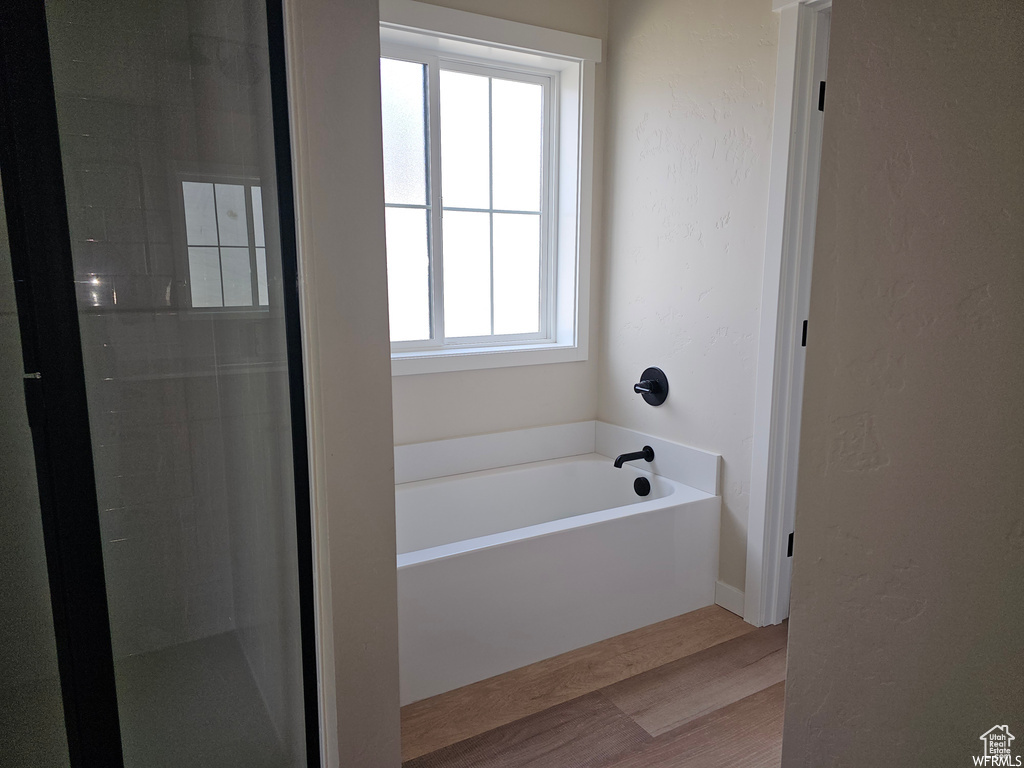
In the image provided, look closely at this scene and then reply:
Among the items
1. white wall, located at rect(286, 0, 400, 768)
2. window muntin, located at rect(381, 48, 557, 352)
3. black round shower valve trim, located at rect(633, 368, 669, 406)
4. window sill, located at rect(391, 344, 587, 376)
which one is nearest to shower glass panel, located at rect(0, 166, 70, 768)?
white wall, located at rect(286, 0, 400, 768)

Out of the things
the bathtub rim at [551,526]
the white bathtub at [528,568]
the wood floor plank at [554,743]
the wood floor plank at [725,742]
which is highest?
the bathtub rim at [551,526]

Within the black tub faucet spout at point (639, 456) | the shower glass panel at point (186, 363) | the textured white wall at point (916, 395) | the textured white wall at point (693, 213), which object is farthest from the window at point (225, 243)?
the black tub faucet spout at point (639, 456)

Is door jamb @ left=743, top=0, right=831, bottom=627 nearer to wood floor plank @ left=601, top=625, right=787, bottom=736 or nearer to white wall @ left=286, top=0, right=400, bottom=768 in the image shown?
wood floor plank @ left=601, top=625, right=787, bottom=736

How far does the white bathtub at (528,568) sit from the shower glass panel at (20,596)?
1.07 meters

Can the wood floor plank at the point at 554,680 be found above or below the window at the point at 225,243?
below

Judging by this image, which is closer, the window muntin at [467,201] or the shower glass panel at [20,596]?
the shower glass panel at [20,596]

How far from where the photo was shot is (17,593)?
0.83 m

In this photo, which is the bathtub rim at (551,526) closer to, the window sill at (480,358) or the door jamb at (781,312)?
the door jamb at (781,312)

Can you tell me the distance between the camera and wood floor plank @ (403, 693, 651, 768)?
1.71 m

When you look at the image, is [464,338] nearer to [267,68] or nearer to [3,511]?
[267,68]

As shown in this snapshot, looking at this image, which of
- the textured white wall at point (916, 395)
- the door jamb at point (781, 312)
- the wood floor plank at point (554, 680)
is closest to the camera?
the textured white wall at point (916, 395)

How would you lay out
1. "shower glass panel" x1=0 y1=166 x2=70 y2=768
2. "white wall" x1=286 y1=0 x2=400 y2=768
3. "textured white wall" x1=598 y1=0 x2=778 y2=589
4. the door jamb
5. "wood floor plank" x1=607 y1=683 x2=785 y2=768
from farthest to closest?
"textured white wall" x1=598 y1=0 x2=778 y2=589, the door jamb, "wood floor plank" x1=607 y1=683 x2=785 y2=768, "white wall" x1=286 y1=0 x2=400 y2=768, "shower glass panel" x1=0 y1=166 x2=70 y2=768

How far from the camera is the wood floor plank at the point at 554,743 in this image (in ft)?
5.59

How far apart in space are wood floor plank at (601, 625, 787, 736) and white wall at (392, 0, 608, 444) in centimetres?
122
